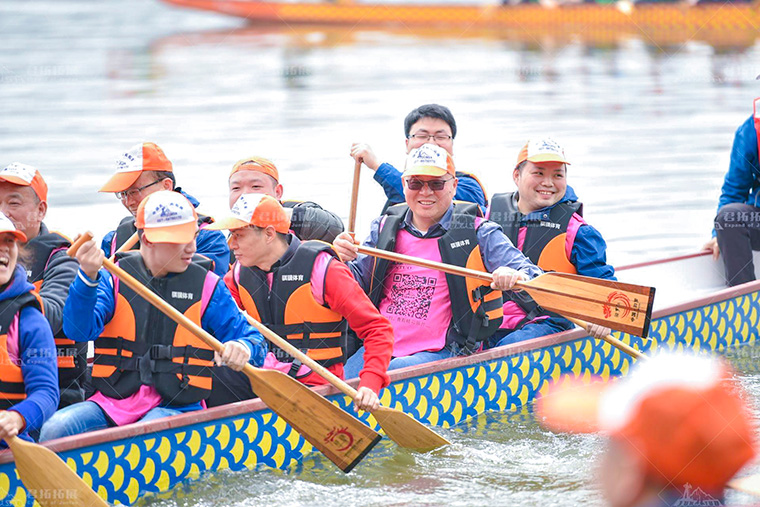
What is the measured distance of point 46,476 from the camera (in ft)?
10.2

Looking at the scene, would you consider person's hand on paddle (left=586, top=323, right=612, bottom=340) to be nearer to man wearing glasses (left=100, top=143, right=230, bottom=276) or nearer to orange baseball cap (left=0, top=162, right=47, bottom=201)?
man wearing glasses (left=100, top=143, right=230, bottom=276)

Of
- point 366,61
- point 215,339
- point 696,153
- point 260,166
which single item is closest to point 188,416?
point 215,339

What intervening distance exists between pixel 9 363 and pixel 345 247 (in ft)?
5.12

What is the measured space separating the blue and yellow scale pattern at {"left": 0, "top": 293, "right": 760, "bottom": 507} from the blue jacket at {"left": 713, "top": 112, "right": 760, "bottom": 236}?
760 millimetres

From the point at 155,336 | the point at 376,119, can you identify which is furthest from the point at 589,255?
the point at 376,119

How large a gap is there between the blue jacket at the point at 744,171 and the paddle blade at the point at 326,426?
3435mm

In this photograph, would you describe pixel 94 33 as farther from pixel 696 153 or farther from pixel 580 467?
pixel 580 467

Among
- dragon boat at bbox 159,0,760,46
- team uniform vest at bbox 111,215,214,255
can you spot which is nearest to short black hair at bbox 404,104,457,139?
team uniform vest at bbox 111,215,214,255

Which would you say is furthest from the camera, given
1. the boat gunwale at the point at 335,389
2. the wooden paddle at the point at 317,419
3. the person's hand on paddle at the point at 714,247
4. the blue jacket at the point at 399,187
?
the person's hand on paddle at the point at 714,247

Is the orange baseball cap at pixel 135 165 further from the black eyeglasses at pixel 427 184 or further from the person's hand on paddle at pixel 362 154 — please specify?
the black eyeglasses at pixel 427 184

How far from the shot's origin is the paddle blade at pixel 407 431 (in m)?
4.03

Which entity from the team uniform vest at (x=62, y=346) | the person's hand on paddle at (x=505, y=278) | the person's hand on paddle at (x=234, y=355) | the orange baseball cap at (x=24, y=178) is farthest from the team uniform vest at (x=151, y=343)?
the person's hand on paddle at (x=505, y=278)

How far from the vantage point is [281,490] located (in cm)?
371

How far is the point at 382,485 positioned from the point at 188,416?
77 centimetres
